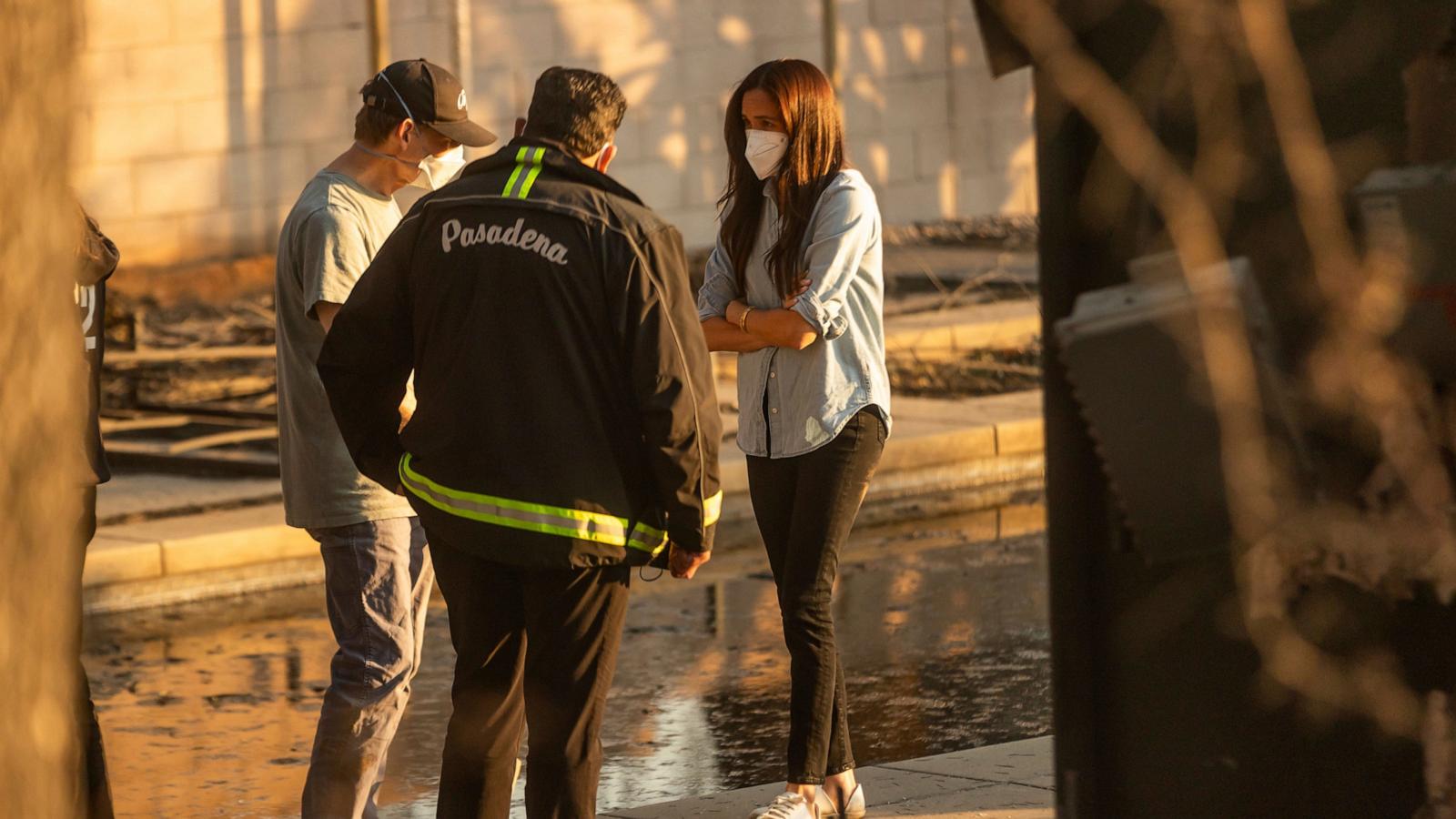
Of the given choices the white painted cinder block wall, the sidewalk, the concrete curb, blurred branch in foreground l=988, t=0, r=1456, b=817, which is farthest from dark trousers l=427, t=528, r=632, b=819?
the white painted cinder block wall

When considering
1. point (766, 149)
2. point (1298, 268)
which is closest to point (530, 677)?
point (766, 149)

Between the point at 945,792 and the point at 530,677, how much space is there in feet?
5.09

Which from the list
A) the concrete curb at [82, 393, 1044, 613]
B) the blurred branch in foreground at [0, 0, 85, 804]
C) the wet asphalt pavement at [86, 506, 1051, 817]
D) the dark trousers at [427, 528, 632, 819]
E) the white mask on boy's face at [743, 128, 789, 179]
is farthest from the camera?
the concrete curb at [82, 393, 1044, 613]

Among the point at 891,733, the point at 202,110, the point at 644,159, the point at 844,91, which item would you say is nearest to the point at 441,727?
the point at 891,733

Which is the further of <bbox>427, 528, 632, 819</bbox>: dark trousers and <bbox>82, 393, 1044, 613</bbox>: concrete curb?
<bbox>82, 393, 1044, 613</bbox>: concrete curb

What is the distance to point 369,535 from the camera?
4.99 metres

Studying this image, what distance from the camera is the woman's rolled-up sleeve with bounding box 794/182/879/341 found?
529cm

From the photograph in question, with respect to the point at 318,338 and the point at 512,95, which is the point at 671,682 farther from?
the point at 512,95

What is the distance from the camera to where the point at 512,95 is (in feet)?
52.6

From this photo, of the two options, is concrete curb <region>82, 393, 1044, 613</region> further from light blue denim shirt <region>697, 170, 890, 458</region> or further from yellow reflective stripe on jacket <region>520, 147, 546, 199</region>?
yellow reflective stripe on jacket <region>520, 147, 546, 199</region>

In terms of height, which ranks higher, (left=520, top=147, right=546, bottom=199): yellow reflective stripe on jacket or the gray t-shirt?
(left=520, top=147, right=546, bottom=199): yellow reflective stripe on jacket

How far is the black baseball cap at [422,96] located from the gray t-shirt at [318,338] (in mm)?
193

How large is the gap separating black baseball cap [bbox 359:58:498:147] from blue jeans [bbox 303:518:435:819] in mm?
857

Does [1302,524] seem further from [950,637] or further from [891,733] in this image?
[950,637]
